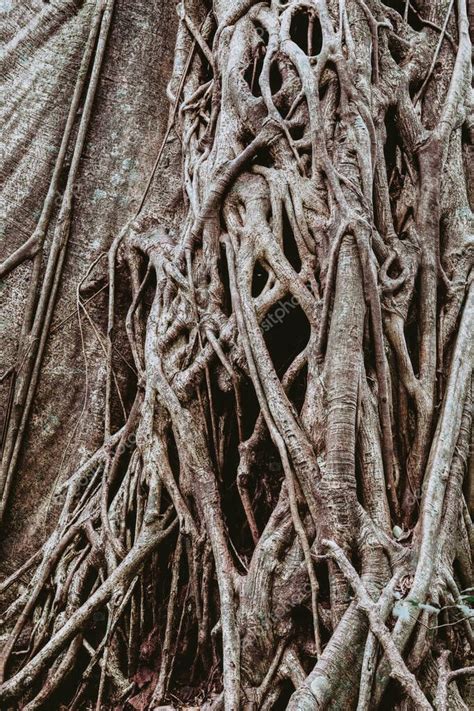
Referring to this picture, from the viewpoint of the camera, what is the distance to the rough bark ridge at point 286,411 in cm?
226

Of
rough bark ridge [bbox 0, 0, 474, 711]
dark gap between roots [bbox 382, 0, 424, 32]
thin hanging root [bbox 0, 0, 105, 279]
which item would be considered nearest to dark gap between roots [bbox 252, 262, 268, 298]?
rough bark ridge [bbox 0, 0, 474, 711]

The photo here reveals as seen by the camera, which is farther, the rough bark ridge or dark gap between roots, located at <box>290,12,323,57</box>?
dark gap between roots, located at <box>290,12,323,57</box>

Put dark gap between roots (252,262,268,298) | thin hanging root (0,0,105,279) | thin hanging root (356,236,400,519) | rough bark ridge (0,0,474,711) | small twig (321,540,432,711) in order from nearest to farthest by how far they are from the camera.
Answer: small twig (321,540,432,711)
rough bark ridge (0,0,474,711)
thin hanging root (356,236,400,519)
dark gap between roots (252,262,268,298)
thin hanging root (0,0,105,279)

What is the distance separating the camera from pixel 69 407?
356cm

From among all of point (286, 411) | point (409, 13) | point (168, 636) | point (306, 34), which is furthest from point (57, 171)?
point (168, 636)

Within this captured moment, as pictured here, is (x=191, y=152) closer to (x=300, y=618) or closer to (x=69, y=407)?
(x=69, y=407)

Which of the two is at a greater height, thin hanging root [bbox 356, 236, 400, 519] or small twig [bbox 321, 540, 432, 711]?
thin hanging root [bbox 356, 236, 400, 519]

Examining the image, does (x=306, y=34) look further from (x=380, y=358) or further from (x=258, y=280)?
(x=380, y=358)

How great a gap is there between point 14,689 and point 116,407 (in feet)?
4.30

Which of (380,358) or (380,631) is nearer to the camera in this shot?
(380,631)

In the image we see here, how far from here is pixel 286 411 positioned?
100 inches

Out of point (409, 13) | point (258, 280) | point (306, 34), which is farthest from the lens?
point (409, 13)

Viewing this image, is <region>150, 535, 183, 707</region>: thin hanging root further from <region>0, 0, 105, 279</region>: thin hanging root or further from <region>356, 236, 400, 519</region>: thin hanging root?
<region>0, 0, 105, 279</region>: thin hanging root

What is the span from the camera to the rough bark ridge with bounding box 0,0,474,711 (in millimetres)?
2256
